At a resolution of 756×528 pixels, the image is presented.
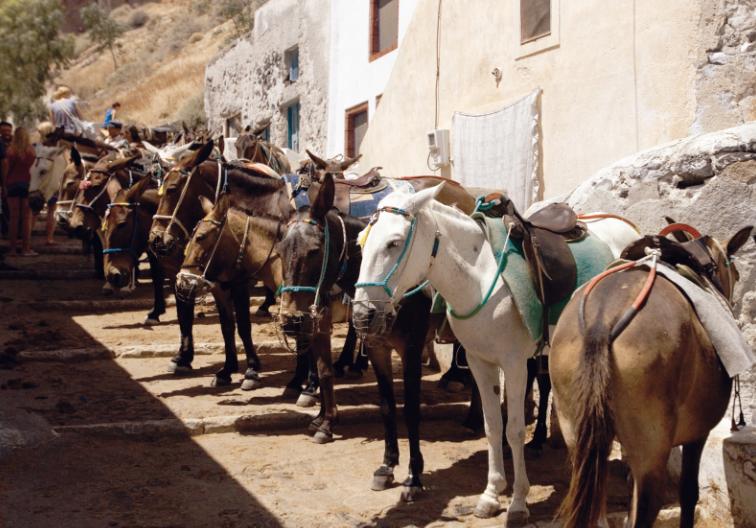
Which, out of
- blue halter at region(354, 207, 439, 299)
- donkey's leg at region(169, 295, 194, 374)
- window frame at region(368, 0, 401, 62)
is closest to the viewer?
blue halter at region(354, 207, 439, 299)

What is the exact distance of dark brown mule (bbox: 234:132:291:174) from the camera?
1234 centimetres

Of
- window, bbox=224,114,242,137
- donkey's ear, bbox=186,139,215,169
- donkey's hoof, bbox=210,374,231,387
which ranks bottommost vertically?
donkey's hoof, bbox=210,374,231,387

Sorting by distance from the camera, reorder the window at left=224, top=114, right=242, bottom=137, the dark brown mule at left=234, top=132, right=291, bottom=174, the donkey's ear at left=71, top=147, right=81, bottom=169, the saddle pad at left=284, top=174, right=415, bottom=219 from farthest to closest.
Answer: the window at left=224, top=114, right=242, bottom=137, the donkey's ear at left=71, top=147, right=81, bottom=169, the dark brown mule at left=234, top=132, right=291, bottom=174, the saddle pad at left=284, top=174, right=415, bottom=219

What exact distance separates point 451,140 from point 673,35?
13.6ft

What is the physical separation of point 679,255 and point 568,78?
616 centimetres

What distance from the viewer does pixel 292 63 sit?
20.4 metres

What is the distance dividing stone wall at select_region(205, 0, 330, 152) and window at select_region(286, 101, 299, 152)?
0.10 meters

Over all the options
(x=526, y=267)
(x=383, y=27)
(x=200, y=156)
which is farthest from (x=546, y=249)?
(x=383, y=27)

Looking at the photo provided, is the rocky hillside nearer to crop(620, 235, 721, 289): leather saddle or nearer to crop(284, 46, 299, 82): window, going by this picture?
crop(284, 46, 299, 82): window

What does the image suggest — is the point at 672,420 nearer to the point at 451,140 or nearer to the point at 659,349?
the point at 659,349

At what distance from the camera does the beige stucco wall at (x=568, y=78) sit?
28.3 feet

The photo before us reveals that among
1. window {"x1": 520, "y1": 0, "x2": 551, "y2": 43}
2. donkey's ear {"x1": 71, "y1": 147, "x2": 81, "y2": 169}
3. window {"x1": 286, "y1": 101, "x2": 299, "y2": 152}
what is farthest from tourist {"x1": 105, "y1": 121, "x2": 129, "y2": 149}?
window {"x1": 520, "y1": 0, "x2": 551, "y2": 43}

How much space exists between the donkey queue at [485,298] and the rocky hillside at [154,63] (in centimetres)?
2787

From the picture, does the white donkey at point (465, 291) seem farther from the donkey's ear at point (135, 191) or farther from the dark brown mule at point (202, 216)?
the donkey's ear at point (135, 191)
